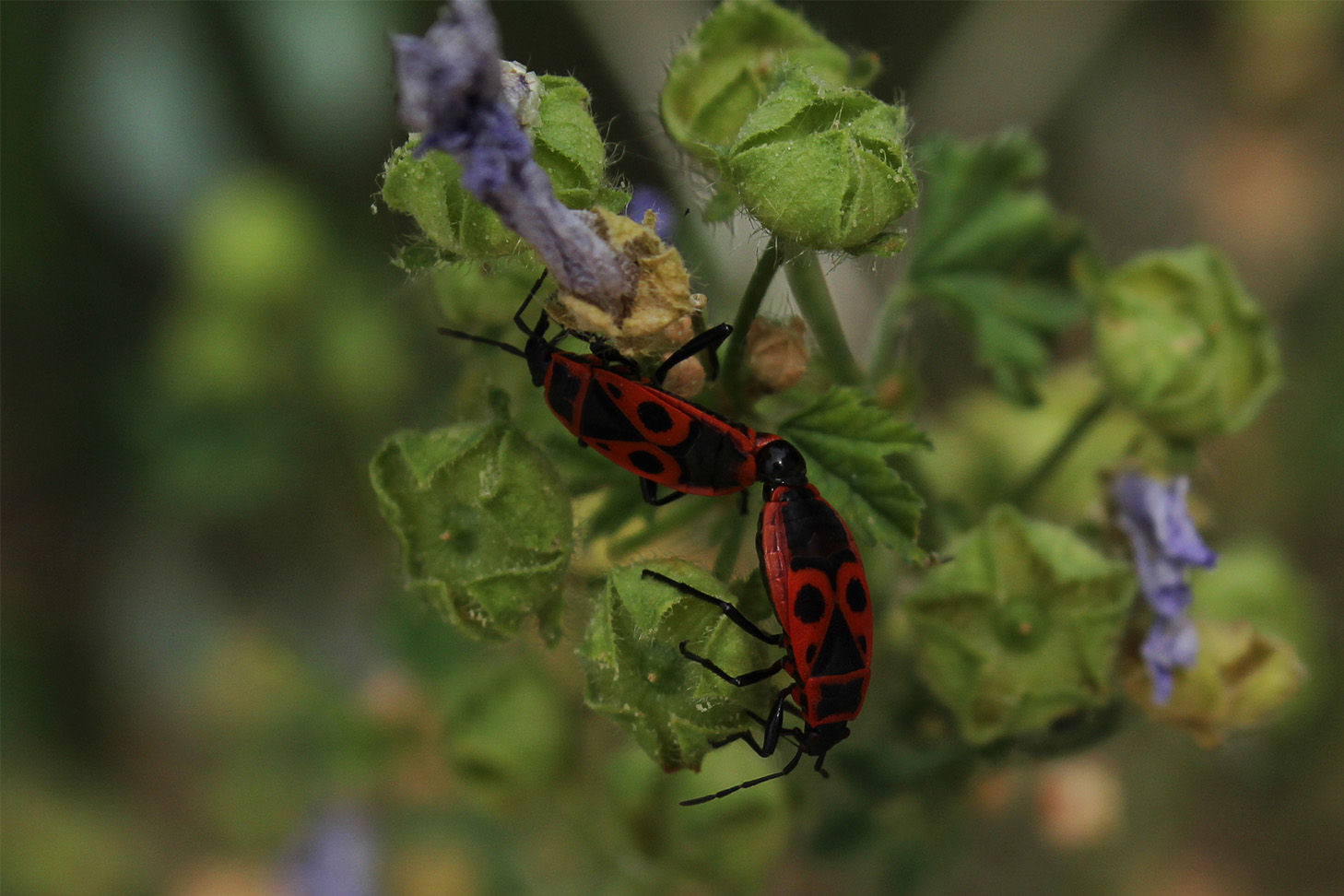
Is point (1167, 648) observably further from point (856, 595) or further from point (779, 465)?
point (779, 465)

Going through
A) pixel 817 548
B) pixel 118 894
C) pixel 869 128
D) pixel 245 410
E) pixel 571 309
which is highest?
pixel 869 128

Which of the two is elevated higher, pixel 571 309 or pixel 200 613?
pixel 571 309

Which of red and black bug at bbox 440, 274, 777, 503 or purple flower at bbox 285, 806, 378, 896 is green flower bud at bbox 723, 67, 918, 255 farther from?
purple flower at bbox 285, 806, 378, 896

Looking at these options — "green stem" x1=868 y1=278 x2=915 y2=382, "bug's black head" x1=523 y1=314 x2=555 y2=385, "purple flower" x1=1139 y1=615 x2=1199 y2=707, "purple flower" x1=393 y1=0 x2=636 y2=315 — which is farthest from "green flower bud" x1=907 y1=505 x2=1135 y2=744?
"purple flower" x1=393 y1=0 x2=636 y2=315

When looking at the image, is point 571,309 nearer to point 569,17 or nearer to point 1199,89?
point 569,17

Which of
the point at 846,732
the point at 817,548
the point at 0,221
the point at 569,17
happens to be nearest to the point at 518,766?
the point at 846,732

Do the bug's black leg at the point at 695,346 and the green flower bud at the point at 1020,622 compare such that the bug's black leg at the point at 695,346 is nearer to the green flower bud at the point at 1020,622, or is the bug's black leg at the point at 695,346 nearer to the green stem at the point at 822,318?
the green stem at the point at 822,318

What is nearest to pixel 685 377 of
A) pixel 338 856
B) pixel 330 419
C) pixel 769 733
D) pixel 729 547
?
pixel 729 547

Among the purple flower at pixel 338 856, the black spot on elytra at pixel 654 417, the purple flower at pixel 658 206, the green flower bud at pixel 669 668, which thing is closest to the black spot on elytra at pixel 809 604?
the green flower bud at pixel 669 668
